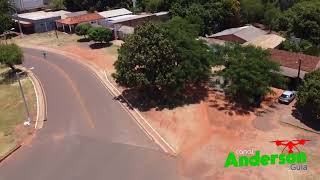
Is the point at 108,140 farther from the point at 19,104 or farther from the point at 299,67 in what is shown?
the point at 299,67

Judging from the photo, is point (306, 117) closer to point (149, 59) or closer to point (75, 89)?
point (149, 59)

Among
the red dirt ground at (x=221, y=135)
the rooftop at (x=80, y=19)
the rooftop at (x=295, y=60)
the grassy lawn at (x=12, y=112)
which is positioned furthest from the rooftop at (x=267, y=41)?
the rooftop at (x=80, y=19)

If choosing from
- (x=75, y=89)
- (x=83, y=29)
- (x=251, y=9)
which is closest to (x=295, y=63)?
(x=75, y=89)

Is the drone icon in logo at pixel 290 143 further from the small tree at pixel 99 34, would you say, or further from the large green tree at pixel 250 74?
the small tree at pixel 99 34

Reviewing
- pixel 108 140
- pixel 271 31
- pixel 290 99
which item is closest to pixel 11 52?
pixel 108 140

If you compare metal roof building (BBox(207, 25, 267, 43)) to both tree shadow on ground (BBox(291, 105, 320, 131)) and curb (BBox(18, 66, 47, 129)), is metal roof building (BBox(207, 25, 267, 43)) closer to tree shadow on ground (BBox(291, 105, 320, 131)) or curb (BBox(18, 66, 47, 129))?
tree shadow on ground (BBox(291, 105, 320, 131))

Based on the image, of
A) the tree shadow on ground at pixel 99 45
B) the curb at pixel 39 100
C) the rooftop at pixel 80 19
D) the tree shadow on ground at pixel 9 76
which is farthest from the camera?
the rooftop at pixel 80 19

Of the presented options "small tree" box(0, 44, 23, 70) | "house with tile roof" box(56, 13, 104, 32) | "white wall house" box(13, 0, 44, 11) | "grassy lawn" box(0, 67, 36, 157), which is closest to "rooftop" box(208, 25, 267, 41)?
"house with tile roof" box(56, 13, 104, 32)
